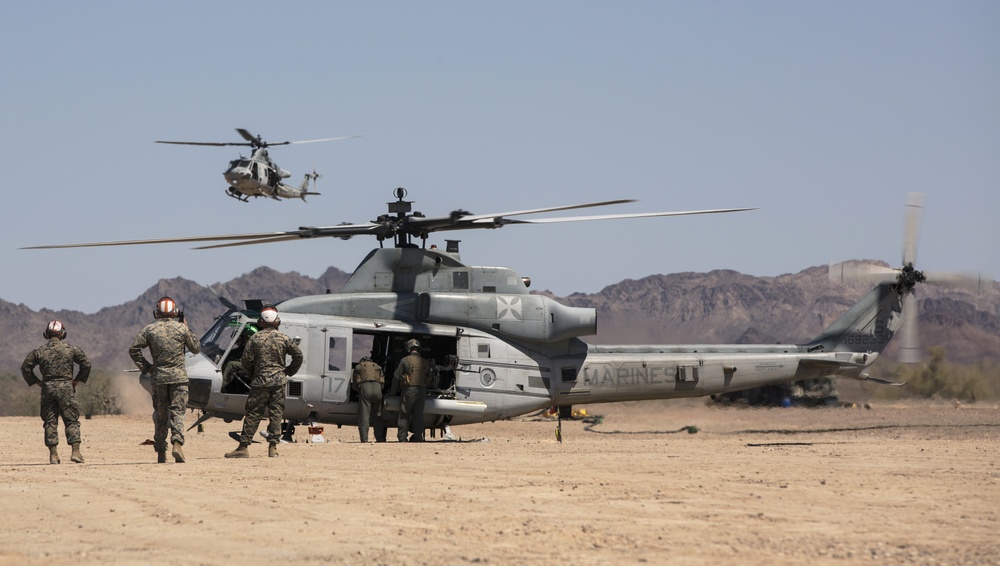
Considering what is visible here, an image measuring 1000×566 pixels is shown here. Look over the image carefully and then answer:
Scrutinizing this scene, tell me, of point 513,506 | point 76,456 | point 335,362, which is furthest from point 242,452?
point 513,506

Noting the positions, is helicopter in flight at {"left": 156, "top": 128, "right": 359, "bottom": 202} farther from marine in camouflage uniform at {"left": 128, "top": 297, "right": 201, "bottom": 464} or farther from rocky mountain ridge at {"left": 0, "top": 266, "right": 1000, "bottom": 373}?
rocky mountain ridge at {"left": 0, "top": 266, "right": 1000, "bottom": 373}

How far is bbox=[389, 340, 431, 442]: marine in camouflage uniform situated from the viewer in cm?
1523

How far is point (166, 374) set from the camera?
1183cm

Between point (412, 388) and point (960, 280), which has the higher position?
point (960, 280)

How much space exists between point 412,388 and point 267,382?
10.6 feet

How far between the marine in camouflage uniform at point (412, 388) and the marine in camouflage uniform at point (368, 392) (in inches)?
9.6

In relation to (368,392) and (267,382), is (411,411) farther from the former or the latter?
(267,382)

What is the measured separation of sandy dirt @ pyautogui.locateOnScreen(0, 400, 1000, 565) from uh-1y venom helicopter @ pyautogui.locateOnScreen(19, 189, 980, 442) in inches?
67.1

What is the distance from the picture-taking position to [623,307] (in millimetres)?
117500

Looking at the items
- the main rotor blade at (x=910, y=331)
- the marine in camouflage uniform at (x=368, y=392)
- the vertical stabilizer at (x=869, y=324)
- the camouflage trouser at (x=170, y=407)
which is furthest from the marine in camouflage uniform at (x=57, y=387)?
the main rotor blade at (x=910, y=331)

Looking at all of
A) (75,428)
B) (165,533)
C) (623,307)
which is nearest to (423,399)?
(75,428)

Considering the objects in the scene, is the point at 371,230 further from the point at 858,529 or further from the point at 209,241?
the point at 858,529

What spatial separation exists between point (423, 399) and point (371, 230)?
2.43 m

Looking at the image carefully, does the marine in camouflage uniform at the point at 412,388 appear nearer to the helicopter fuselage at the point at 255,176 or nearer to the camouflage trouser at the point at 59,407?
the camouflage trouser at the point at 59,407
